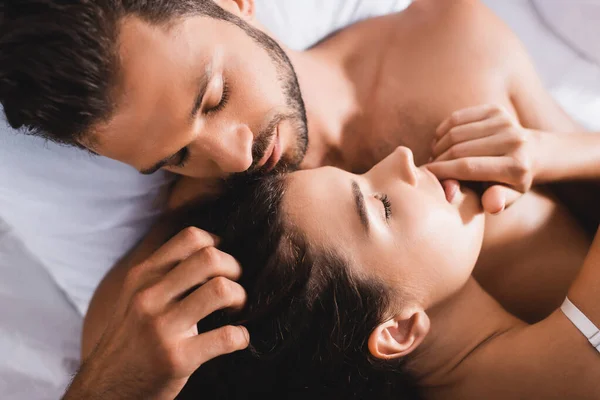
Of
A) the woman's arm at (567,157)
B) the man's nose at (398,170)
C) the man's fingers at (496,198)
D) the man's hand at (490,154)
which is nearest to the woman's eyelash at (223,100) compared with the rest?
the man's nose at (398,170)

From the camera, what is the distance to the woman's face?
102cm

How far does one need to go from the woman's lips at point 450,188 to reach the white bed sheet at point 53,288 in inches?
25.6

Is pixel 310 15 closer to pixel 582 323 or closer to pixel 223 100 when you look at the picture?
pixel 223 100

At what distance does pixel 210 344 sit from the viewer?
89cm

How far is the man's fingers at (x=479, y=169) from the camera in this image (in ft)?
Answer: 3.64

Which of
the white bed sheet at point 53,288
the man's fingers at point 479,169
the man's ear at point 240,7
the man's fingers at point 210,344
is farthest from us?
the white bed sheet at point 53,288

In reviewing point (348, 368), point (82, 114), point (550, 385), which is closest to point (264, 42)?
point (82, 114)

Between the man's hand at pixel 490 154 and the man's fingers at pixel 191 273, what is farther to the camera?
the man's hand at pixel 490 154

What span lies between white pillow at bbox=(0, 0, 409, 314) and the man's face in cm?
30

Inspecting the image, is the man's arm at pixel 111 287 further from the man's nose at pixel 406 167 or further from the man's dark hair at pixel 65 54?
the man's nose at pixel 406 167

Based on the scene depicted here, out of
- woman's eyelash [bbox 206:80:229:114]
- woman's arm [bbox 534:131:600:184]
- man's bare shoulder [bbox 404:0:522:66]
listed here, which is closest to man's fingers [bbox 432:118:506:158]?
woman's arm [bbox 534:131:600:184]

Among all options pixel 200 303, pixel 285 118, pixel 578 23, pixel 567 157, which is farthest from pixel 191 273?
pixel 578 23

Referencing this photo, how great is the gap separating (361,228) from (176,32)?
49 centimetres

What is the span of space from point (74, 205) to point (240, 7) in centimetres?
64
